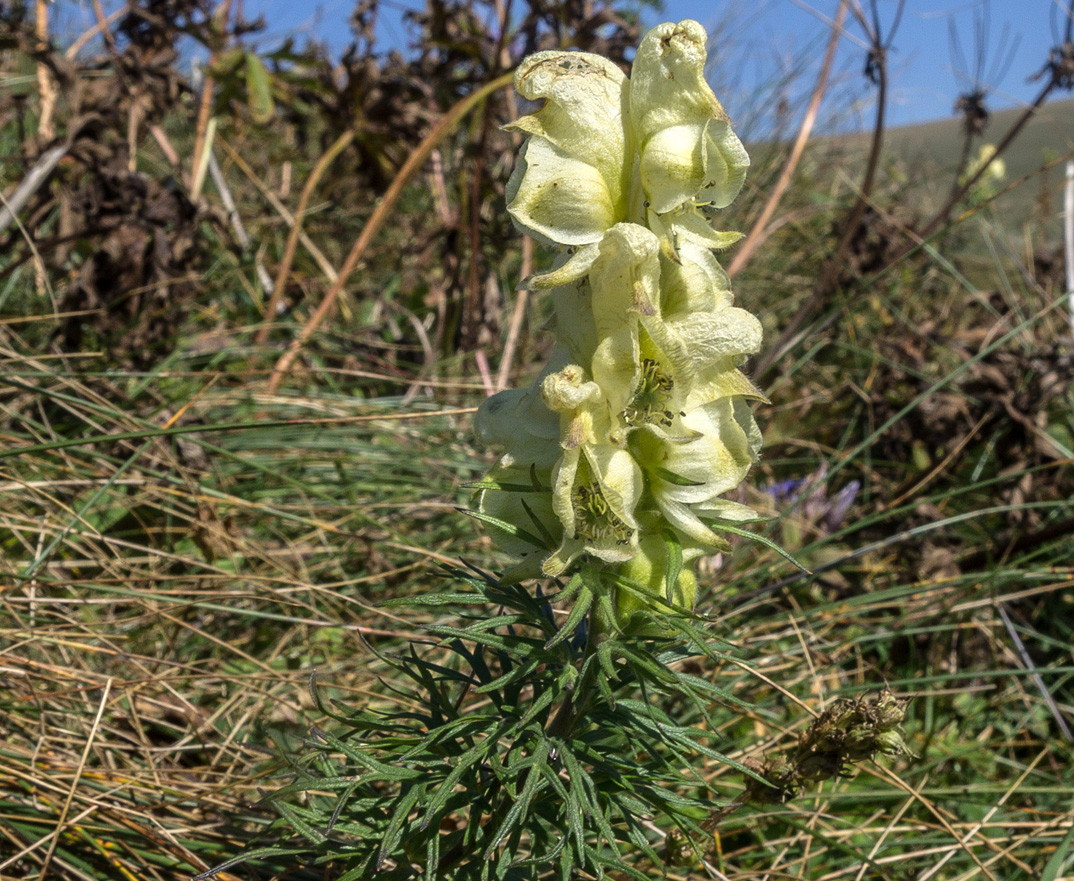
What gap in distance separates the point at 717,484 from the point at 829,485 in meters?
2.71

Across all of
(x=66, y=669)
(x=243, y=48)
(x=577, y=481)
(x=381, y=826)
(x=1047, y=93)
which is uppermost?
(x=1047, y=93)

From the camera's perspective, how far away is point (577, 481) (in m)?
1.14

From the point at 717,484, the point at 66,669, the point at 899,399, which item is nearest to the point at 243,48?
the point at 66,669

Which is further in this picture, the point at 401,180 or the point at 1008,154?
the point at 1008,154

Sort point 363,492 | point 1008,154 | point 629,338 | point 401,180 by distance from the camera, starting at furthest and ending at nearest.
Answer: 1. point 1008,154
2. point 401,180
3. point 363,492
4. point 629,338

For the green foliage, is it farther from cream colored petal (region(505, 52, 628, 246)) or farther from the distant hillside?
the distant hillside

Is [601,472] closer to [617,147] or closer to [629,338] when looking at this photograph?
[629,338]

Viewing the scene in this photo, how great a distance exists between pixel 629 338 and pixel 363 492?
2.24 meters

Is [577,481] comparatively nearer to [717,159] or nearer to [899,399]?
[717,159]

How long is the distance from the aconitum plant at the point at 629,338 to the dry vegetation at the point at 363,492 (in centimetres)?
24

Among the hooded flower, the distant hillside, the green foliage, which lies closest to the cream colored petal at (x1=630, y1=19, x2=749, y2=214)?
the hooded flower

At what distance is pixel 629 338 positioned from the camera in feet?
3.57

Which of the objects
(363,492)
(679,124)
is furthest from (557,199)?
(363,492)

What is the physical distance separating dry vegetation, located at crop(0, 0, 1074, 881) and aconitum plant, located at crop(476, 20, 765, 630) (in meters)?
0.24
